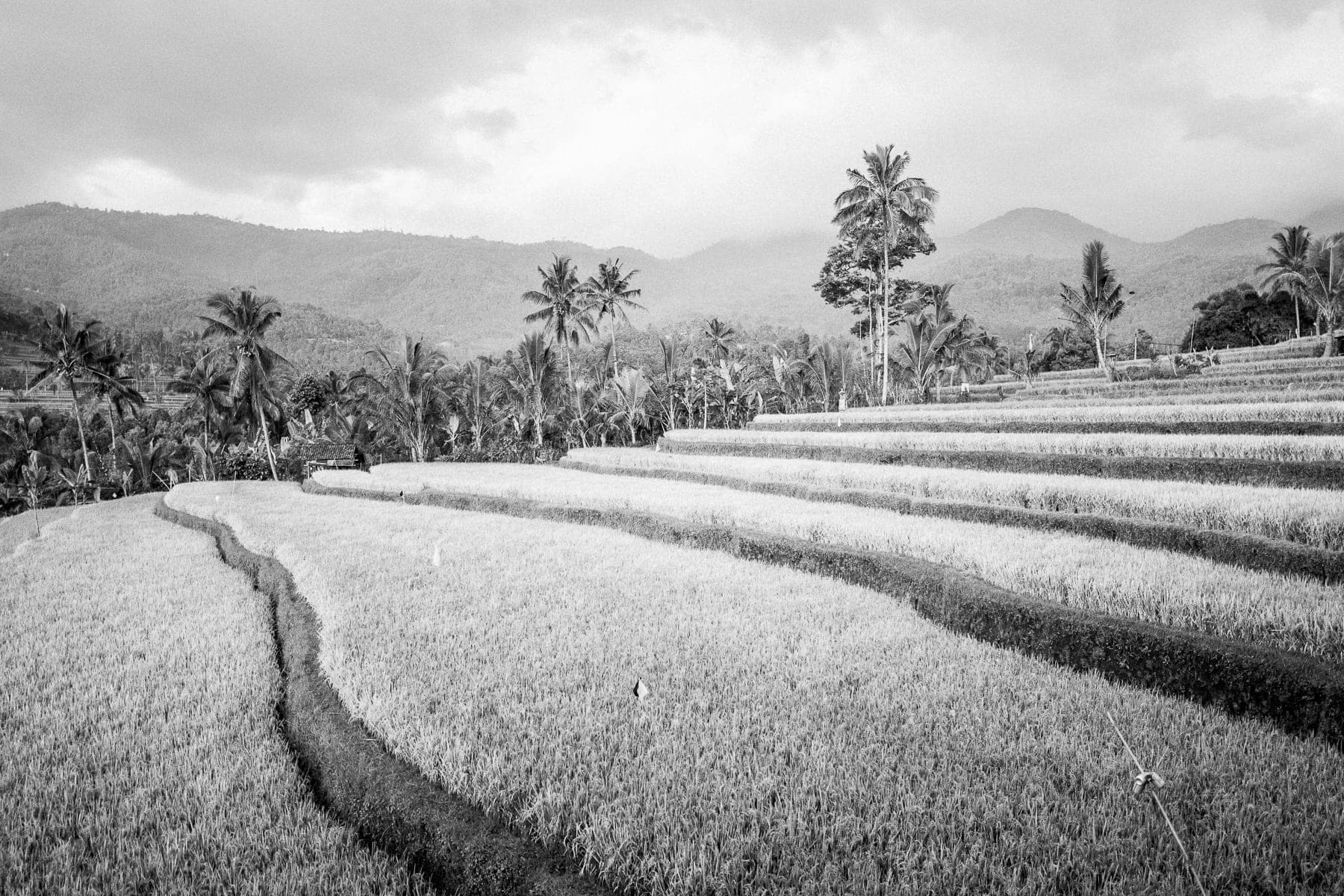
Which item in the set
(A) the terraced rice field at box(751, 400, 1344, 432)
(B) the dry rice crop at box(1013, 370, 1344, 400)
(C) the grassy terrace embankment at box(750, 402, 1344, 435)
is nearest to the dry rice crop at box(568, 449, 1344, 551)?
(C) the grassy terrace embankment at box(750, 402, 1344, 435)

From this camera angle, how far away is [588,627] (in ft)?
18.5

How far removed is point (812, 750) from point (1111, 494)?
Answer: 7481mm

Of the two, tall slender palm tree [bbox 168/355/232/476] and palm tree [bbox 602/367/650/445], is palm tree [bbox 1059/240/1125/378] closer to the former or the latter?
palm tree [bbox 602/367/650/445]

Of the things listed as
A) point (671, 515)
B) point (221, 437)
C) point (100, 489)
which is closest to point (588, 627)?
point (671, 515)

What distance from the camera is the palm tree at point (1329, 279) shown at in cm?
2912

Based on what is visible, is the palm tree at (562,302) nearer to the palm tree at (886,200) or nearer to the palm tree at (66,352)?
the palm tree at (886,200)

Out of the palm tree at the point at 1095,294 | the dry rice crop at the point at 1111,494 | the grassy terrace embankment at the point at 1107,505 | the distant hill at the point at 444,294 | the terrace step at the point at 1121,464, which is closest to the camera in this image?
the grassy terrace embankment at the point at 1107,505

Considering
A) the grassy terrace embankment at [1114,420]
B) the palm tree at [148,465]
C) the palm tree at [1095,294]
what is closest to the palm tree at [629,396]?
the grassy terrace embankment at [1114,420]

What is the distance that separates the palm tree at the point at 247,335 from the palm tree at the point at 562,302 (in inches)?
456

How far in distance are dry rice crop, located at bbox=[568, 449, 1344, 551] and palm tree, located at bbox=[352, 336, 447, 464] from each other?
18442 millimetres

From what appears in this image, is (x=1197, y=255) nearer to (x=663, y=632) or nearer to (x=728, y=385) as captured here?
(x=728, y=385)

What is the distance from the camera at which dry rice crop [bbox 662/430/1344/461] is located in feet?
31.1

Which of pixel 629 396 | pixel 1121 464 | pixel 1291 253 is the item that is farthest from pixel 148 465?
pixel 1291 253

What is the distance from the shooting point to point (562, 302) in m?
35.0
